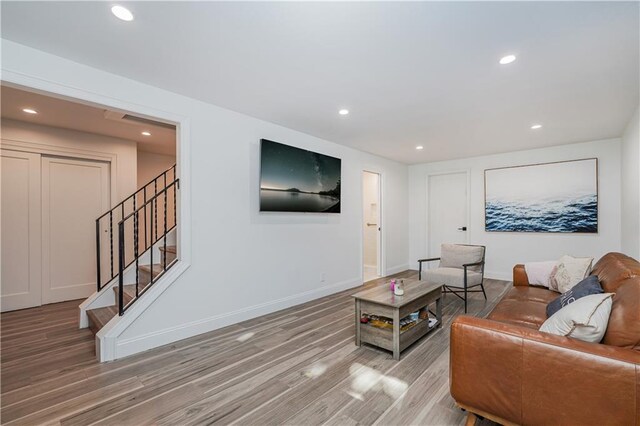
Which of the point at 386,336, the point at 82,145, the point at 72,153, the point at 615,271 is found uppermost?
the point at 82,145

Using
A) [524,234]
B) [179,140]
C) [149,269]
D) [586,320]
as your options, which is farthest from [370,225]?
[586,320]

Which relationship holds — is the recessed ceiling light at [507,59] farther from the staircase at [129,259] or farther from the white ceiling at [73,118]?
the white ceiling at [73,118]

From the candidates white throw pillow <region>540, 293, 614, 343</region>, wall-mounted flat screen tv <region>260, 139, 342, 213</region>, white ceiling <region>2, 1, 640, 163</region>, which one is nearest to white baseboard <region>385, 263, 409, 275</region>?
wall-mounted flat screen tv <region>260, 139, 342, 213</region>

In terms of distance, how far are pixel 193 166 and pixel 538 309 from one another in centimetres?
347

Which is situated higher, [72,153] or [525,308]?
[72,153]

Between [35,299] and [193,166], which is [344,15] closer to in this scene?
[193,166]

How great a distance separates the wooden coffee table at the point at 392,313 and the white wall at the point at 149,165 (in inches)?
189

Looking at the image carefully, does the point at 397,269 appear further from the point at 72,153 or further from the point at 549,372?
the point at 72,153

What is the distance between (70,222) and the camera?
4.29m

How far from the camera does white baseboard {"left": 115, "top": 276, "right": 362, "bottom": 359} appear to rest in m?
2.59

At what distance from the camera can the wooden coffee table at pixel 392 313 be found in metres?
2.53

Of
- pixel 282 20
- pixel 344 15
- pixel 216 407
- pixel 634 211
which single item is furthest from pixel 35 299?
pixel 634 211

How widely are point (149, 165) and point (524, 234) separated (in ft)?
23.4

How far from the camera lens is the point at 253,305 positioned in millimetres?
3541
